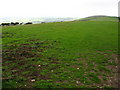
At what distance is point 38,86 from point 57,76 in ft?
7.22

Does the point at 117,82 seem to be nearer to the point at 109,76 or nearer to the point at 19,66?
the point at 109,76

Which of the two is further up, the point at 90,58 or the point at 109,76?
the point at 90,58

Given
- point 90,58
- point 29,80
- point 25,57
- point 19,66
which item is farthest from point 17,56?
point 90,58

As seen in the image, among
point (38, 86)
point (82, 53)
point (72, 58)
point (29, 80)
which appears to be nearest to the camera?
point (38, 86)

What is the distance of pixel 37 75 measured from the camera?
33.1 feet

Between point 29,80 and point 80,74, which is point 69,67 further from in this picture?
point 29,80

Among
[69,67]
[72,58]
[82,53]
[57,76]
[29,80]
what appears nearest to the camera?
[29,80]

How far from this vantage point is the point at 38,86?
27.8ft

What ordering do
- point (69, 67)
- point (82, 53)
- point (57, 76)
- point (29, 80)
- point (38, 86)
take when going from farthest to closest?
1. point (82, 53)
2. point (69, 67)
3. point (57, 76)
4. point (29, 80)
5. point (38, 86)

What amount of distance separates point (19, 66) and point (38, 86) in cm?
481

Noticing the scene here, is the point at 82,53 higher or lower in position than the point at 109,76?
higher

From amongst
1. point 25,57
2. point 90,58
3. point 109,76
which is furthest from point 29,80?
point 90,58

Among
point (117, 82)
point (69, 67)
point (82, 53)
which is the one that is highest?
point (82, 53)

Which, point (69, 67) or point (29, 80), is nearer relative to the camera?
point (29, 80)
